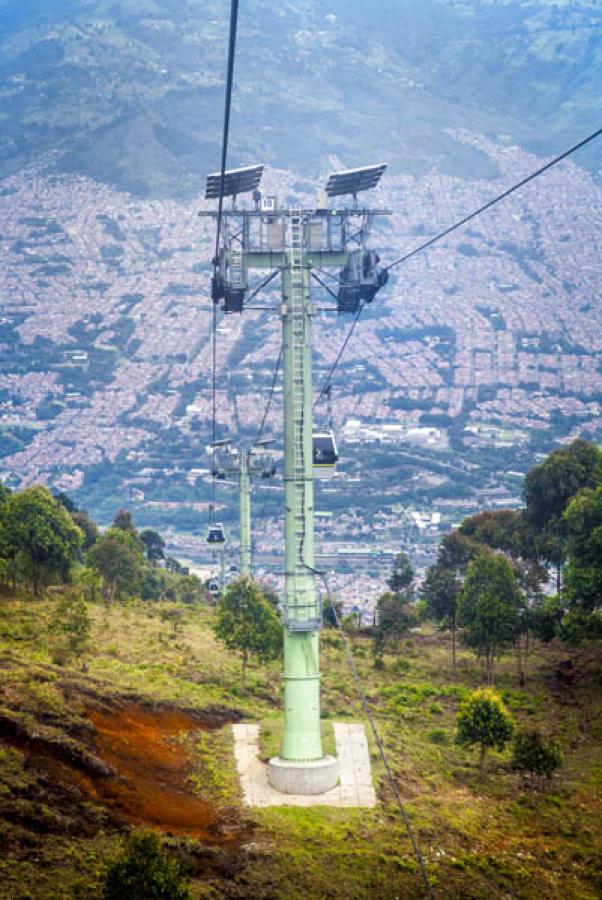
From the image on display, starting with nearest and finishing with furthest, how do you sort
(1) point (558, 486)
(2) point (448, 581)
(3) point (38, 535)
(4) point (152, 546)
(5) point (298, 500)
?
(5) point (298, 500), (3) point (38, 535), (2) point (448, 581), (1) point (558, 486), (4) point (152, 546)

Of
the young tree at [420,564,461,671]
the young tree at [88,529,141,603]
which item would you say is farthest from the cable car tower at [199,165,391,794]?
the young tree at [88,529,141,603]

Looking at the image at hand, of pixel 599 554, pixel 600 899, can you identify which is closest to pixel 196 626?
pixel 599 554

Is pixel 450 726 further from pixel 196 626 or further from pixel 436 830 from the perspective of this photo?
pixel 196 626

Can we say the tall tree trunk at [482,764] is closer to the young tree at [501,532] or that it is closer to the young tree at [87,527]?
the young tree at [501,532]

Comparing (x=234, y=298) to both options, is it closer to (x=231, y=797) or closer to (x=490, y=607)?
(x=231, y=797)

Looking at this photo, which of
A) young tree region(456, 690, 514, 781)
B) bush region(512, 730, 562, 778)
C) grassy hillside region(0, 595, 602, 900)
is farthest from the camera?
young tree region(456, 690, 514, 781)

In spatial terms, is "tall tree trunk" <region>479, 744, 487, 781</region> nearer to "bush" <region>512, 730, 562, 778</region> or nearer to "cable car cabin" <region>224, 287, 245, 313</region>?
"bush" <region>512, 730, 562, 778</region>

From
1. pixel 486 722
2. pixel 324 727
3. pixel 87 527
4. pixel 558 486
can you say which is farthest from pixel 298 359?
pixel 87 527
